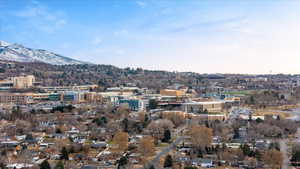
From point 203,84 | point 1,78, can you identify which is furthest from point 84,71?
point 203,84

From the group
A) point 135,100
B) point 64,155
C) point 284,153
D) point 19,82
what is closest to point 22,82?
point 19,82

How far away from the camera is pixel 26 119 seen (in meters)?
15.5

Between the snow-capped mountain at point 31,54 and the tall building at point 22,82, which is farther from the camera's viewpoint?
the snow-capped mountain at point 31,54

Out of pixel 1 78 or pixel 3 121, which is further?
pixel 1 78

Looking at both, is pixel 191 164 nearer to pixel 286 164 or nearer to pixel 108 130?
pixel 286 164

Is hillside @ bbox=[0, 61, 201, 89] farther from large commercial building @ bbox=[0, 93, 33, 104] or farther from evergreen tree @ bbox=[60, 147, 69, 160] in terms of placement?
evergreen tree @ bbox=[60, 147, 69, 160]

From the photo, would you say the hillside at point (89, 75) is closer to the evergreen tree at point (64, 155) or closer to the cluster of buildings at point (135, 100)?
the cluster of buildings at point (135, 100)

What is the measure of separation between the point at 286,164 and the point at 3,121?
38.4 ft

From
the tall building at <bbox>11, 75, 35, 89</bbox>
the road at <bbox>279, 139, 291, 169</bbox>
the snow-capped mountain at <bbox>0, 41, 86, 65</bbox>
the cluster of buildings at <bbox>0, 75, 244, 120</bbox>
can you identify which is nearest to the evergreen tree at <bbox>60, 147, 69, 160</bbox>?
the road at <bbox>279, 139, 291, 169</bbox>

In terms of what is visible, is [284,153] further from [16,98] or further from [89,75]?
[89,75]

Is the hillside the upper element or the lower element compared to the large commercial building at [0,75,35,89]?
upper

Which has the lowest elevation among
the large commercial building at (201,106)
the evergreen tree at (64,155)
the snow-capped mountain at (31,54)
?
the evergreen tree at (64,155)

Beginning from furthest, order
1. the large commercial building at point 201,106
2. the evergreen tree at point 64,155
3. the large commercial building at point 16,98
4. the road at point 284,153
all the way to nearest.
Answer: the large commercial building at point 16,98 < the large commercial building at point 201,106 < the evergreen tree at point 64,155 < the road at point 284,153

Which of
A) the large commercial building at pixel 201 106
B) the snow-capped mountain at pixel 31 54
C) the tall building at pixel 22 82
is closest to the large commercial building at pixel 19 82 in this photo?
the tall building at pixel 22 82
